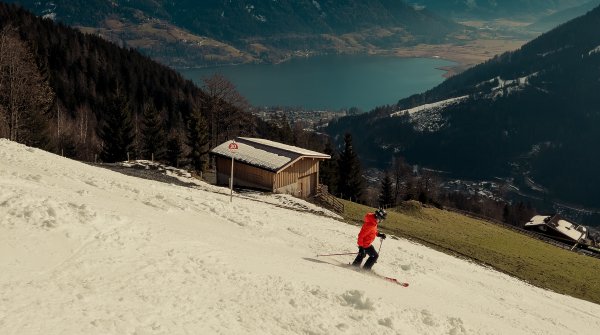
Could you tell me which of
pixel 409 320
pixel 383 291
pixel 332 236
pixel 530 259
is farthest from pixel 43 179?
pixel 530 259

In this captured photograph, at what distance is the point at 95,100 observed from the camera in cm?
11231

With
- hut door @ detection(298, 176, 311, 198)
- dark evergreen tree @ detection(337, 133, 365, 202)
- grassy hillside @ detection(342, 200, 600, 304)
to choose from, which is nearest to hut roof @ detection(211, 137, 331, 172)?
hut door @ detection(298, 176, 311, 198)

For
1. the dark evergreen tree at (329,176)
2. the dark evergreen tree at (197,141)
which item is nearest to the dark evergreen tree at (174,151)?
the dark evergreen tree at (197,141)

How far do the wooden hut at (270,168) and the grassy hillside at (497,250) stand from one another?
570cm

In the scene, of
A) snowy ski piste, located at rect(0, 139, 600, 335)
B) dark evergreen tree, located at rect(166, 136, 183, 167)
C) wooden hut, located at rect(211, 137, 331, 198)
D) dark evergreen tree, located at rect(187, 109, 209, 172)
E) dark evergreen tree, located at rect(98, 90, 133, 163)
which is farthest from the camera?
dark evergreen tree, located at rect(166, 136, 183, 167)

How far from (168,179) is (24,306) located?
3110 cm

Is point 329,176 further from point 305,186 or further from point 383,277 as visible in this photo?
point 383,277

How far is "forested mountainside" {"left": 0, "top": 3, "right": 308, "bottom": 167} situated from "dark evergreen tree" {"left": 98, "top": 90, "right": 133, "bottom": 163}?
150 mm

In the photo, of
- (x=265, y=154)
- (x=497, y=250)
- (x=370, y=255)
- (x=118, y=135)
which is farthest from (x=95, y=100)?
(x=370, y=255)

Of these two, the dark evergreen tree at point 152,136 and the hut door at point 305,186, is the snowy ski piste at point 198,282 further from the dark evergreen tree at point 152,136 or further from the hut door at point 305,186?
the dark evergreen tree at point 152,136

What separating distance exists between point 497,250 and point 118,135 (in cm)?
5421

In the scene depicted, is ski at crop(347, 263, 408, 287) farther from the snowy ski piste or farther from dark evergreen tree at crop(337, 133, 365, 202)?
dark evergreen tree at crop(337, 133, 365, 202)

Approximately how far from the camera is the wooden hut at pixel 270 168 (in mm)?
46469

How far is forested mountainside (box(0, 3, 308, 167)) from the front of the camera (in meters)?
48.6
